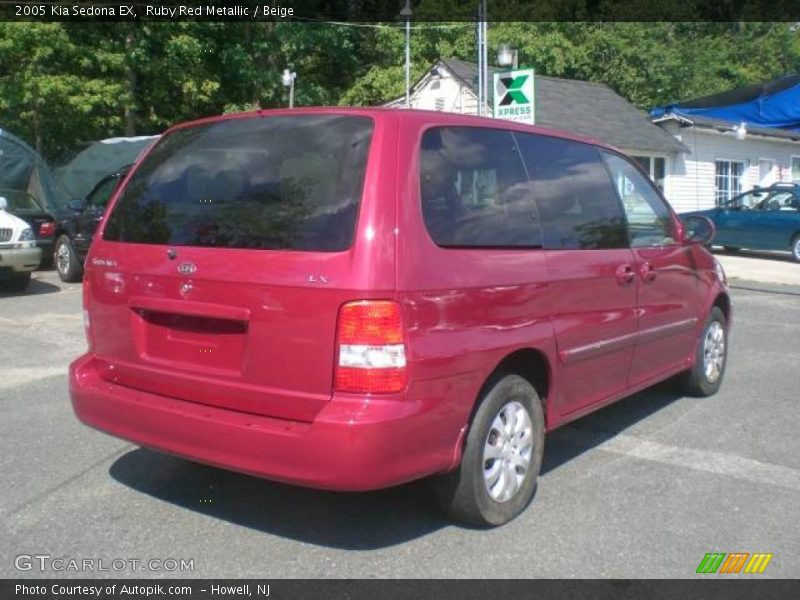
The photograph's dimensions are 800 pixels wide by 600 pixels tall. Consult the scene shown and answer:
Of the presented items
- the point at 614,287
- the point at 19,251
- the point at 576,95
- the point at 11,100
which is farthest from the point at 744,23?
the point at 614,287

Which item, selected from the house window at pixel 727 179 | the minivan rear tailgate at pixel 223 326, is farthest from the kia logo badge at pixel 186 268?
the house window at pixel 727 179

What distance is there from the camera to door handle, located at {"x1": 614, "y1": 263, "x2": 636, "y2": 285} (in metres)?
4.78

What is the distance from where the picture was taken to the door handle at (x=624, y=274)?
4.78 metres

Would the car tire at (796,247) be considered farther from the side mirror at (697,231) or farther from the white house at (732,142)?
the side mirror at (697,231)

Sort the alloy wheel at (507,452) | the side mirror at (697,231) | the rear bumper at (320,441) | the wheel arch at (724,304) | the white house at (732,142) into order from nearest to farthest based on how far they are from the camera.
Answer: the rear bumper at (320,441) < the alloy wheel at (507,452) < the side mirror at (697,231) < the wheel arch at (724,304) < the white house at (732,142)

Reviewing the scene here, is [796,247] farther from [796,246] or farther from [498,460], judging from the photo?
[498,460]

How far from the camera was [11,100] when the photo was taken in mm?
19297

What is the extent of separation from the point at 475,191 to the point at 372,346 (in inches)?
39.8

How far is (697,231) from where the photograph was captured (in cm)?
598

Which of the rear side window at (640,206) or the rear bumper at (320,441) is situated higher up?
the rear side window at (640,206)

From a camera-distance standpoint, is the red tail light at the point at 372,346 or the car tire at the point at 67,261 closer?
the red tail light at the point at 372,346

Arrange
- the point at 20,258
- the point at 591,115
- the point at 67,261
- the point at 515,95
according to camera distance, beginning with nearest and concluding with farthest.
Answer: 1. the point at 20,258
2. the point at 67,261
3. the point at 515,95
4. the point at 591,115

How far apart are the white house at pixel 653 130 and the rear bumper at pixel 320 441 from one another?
57.4 feet

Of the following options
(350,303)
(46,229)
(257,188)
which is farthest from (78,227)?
(350,303)
